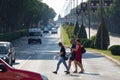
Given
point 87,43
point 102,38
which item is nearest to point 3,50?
point 102,38

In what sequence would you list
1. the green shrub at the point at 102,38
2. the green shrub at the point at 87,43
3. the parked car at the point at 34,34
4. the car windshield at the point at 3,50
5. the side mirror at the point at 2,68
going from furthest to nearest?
the parked car at the point at 34,34, the green shrub at the point at 87,43, the green shrub at the point at 102,38, the car windshield at the point at 3,50, the side mirror at the point at 2,68

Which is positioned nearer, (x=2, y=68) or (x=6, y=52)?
(x=2, y=68)

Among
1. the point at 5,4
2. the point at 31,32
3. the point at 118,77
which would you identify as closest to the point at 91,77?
the point at 118,77

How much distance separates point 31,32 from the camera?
6912cm

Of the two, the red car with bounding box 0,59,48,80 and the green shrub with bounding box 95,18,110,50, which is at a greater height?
the red car with bounding box 0,59,48,80

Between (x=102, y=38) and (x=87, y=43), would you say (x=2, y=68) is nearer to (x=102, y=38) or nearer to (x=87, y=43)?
(x=102, y=38)

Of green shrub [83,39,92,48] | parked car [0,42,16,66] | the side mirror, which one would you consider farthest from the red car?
green shrub [83,39,92,48]

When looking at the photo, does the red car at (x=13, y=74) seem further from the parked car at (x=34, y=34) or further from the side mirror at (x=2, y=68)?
the parked car at (x=34, y=34)

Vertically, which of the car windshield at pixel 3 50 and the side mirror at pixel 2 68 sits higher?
the side mirror at pixel 2 68

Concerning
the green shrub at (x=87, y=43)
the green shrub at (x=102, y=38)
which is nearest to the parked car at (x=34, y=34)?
the green shrub at (x=87, y=43)

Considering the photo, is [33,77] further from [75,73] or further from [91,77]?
[75,73]

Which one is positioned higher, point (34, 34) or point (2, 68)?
point (2, 68)

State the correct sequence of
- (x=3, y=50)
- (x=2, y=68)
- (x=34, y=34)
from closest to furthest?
(x=2, y=68) → (x=3, y=50) → (x=34, y=34)

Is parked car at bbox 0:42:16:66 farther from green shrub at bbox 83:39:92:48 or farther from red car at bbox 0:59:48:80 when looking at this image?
green shrub at bbox 83:39:92:48
